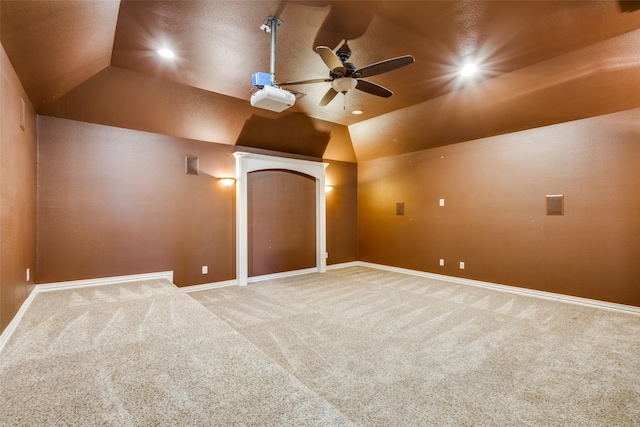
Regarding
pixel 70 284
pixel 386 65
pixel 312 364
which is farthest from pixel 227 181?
pixel 312 364

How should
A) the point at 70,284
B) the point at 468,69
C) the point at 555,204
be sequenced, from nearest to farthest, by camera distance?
the point at 468,69 < the point at 70,284 < the point at 555,204

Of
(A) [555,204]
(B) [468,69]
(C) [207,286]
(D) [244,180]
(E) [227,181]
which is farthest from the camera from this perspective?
(D) [244,180]

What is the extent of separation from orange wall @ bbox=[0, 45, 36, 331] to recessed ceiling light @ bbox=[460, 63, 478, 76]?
15.3 ft

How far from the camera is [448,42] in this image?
10.7ft

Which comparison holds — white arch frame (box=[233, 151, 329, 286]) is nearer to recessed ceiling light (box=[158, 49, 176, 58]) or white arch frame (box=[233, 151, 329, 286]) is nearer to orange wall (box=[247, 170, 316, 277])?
orange wall (box=[247, 170, 316, 277])

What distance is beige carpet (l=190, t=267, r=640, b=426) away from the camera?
2104 mm

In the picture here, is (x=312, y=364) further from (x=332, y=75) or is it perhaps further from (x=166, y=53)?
(x=166, y=53)

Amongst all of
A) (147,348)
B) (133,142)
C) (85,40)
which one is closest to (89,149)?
(133,142)

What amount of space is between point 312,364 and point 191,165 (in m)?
4.05

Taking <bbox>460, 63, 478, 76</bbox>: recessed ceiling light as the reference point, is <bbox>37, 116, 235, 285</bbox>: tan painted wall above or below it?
below

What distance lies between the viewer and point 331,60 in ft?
9.36

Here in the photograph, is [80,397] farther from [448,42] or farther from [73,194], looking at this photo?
[448,42]

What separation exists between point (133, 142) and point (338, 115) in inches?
139

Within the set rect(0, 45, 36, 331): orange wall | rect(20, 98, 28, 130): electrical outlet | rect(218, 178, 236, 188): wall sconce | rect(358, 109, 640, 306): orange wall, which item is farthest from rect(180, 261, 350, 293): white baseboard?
rect(20, 98, 28, 130): electrical outlet
